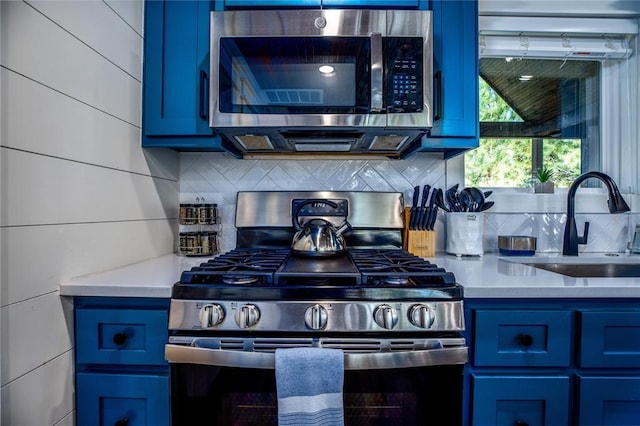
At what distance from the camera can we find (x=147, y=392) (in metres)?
0.95

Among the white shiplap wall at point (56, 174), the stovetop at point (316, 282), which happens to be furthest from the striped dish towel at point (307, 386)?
the white shiplap wall at point (56, 174)

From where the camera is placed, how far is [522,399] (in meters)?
0.94

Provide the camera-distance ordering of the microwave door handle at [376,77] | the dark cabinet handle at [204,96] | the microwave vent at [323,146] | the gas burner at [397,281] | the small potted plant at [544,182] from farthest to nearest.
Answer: the small potted plant at [544,182], the microwave vent at [323,146], the dark cabinet handle at [204,96], the microwave door handle at [376,77], the gas burner at [397,281]

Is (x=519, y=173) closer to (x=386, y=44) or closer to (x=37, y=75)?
(x=386, y=44)

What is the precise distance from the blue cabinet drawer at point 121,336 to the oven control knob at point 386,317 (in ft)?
1.86

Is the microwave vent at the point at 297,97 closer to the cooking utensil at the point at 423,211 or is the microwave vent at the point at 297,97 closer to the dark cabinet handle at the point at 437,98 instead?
the dark cabinet handle at the point at 437,98

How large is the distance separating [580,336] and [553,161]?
1074mm

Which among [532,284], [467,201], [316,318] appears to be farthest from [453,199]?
[316,318]

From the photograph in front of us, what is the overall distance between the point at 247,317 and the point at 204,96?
2.74 ft

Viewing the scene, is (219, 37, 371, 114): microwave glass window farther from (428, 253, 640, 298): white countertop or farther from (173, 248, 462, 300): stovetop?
(428, 253, 640, 298): white countertop

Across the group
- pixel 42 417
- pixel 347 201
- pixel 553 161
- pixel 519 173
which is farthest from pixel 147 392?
pixel 553 161

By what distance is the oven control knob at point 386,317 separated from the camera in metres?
0.87

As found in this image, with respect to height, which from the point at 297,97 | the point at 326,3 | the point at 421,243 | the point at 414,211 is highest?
the point at 326,3

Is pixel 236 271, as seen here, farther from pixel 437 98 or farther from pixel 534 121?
pixel 534 121
